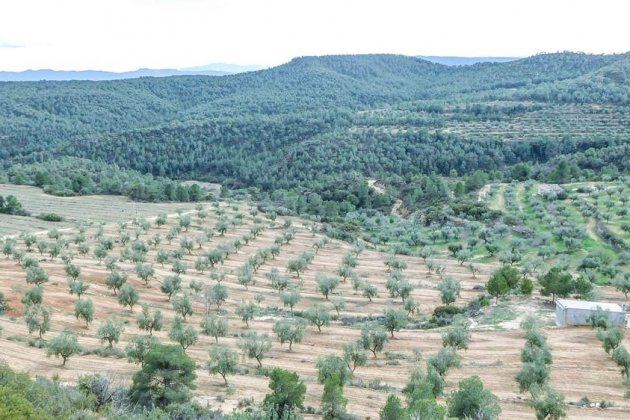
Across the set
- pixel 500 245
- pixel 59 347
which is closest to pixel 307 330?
pixel 59 347

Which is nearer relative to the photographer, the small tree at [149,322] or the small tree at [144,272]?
the small tree at [149,322]

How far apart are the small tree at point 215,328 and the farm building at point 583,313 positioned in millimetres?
21185

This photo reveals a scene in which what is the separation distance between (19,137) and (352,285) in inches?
5913

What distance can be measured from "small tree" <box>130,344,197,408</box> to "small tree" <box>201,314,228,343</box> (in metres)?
10.6

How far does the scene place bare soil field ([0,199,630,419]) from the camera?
29375 mm

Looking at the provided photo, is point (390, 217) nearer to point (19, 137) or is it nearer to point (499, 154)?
point (499, 154)

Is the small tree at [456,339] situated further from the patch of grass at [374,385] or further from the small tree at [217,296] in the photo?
the small tree at [217,296]

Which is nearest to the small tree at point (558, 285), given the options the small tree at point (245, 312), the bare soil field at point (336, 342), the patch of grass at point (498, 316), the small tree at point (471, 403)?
the bare soil field at point (336, 342)

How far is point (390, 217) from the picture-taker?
9262cm

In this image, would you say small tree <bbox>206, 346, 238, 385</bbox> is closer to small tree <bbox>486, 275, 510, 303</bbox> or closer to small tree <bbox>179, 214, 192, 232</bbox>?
small tree <bbox>486, 275, 510, 303</bbox>

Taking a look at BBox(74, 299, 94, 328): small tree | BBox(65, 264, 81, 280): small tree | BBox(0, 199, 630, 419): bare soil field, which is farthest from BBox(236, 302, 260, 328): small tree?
BBox(65, 264, 81, 280): small tree

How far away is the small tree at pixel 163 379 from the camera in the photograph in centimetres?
2498

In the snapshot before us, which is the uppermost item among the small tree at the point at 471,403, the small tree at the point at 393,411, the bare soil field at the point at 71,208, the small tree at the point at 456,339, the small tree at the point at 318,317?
the small tree at the point at 393,411

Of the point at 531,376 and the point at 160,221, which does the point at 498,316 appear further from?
the point at 160,221
